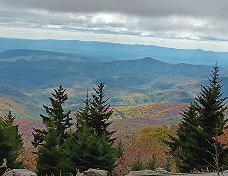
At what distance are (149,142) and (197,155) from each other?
9932 cm

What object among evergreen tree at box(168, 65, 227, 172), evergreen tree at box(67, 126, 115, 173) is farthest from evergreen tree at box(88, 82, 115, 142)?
evergreen tree at box(168, 65, 227, 172)

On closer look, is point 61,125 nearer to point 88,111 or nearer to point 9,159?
point 88,111

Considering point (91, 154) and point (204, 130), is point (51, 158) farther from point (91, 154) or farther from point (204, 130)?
point (204, 130)

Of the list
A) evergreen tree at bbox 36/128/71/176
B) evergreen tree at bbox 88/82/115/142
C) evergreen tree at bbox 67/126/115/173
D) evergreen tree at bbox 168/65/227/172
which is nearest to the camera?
evergreen tree at bbox 36/128/71/176

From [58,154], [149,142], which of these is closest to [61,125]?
[58,154]

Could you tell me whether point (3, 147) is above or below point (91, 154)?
above

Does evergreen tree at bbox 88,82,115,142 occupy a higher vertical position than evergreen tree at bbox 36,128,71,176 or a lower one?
higher

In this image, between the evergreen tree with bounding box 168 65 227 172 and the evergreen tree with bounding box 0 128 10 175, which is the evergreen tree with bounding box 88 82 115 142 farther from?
the evergreen tree with bounding box 168 65 227 172

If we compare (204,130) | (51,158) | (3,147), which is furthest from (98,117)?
(204,130)

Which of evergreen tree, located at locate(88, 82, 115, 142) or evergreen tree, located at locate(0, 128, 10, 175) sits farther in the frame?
evergreen tree, located at locate(88, 82, 115, 142)

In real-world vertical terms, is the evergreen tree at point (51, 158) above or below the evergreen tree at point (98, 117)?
below

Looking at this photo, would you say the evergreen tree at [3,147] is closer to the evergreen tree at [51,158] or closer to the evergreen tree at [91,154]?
the evergreen tree at [51,158]

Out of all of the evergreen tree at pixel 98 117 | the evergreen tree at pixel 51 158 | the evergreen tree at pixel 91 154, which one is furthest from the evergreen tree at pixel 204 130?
the evergreen tree at pixel 51 158

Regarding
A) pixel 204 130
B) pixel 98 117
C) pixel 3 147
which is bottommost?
pixel 3 147
